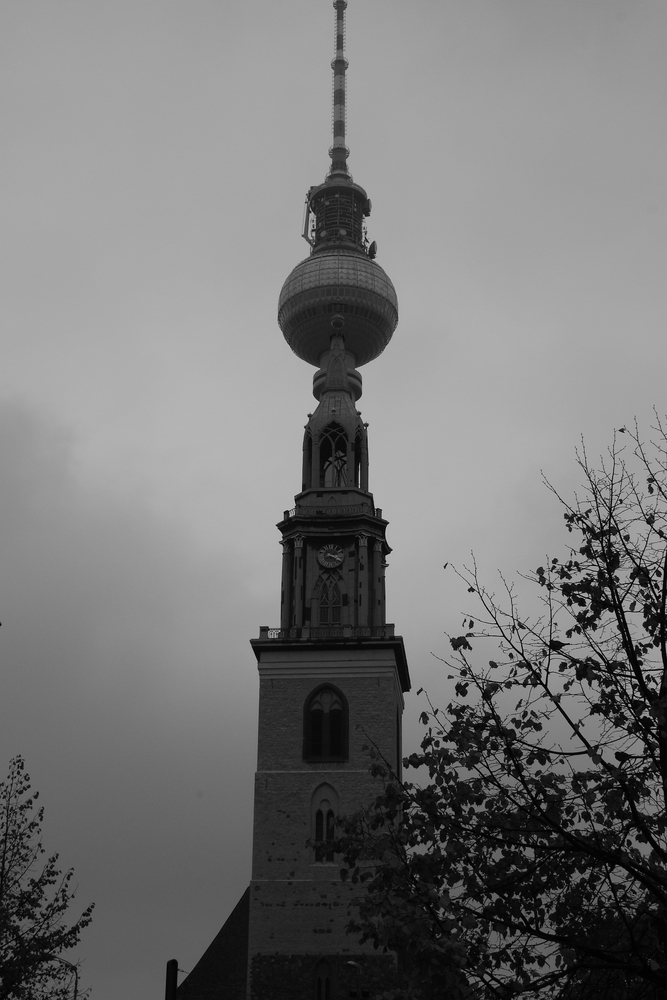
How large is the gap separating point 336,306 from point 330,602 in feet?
75.2

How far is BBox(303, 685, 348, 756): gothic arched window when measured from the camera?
2532 inches

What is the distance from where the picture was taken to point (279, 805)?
206 feet

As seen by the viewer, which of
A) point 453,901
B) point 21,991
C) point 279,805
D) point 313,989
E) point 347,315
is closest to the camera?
point 453,901

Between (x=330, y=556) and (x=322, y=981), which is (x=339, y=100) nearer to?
(x=330, y=556)

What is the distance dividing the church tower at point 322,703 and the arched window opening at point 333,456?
8 centimetres

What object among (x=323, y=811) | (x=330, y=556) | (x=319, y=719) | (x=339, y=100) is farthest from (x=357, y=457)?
(x=339, y=100)

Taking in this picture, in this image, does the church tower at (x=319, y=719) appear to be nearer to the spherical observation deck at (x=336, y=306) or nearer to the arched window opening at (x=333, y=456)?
the arched window opening at (x=333, y=456)

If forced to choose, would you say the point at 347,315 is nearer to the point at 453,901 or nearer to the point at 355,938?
the point at 355,938

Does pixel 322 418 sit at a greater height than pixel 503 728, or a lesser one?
greater

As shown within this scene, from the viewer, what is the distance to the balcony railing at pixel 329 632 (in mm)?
67625

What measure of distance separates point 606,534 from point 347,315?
67682 millimetres

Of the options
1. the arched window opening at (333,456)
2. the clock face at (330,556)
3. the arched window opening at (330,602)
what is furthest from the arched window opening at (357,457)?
the arched window opening at (330,602)

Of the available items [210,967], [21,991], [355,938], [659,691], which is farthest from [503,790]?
[210,967]

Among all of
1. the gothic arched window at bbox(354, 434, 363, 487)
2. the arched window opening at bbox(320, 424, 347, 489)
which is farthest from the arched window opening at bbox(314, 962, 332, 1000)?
the gothic arched window at bbox(354, 434, 363, 487)
